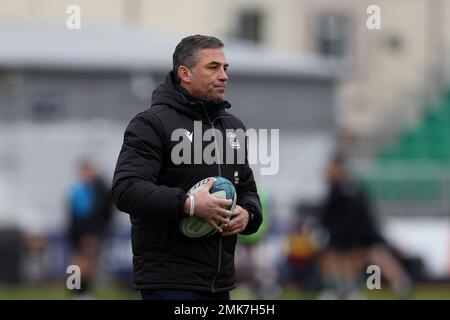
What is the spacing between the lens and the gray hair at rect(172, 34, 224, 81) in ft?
26.5

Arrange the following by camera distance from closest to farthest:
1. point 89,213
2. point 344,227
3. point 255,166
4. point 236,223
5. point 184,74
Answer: point 236,223 → point 184,74 → point 344,227 → point 89,213 → point 255,166

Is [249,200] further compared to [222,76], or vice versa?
[249,200]

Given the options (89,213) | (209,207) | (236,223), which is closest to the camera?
(209,207)

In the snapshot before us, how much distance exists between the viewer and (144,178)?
310 inches

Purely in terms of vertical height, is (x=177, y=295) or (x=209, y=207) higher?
(x=209, y=207)

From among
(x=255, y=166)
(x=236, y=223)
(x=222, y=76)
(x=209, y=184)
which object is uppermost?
(x=222, y=76)

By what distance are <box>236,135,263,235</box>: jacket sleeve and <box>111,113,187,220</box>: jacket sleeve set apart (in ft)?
1.67

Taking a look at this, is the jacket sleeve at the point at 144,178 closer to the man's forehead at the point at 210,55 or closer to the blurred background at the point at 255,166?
the man's forehead at the point at 210,55

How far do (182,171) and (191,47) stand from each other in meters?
0.67

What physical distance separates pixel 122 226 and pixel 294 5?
2089 cm

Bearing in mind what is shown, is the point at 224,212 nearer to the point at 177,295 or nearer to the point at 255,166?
the point at 177,295

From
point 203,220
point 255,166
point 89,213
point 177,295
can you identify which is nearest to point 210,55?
point 203,220

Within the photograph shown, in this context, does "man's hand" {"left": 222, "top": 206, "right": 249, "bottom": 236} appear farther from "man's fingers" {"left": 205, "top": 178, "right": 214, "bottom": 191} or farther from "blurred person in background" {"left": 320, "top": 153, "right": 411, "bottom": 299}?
"blurred person in background" {"left": 320, "top": 153, "right": 411, "bottom": 299}
